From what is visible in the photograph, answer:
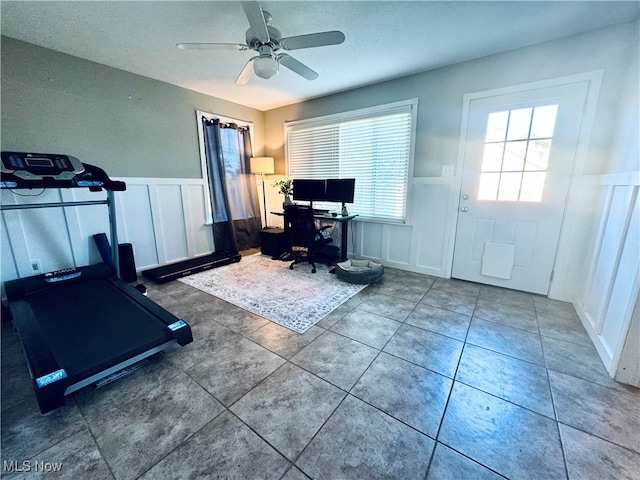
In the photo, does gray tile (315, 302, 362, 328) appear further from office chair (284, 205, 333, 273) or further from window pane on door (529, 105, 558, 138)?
window pane on door (529, 105, 558, 138)

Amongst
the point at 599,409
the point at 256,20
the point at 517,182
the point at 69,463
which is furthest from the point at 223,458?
the point at 517,182

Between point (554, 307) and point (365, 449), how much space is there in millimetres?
2582

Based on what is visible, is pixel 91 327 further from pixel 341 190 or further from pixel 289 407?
pixel 341 190

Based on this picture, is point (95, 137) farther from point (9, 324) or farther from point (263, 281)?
point (263, 281)

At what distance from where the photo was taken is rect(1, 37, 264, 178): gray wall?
2.50m

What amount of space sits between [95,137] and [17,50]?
0.87 metres

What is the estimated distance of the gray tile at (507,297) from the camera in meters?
2.66

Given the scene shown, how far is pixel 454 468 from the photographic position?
45.4 inches

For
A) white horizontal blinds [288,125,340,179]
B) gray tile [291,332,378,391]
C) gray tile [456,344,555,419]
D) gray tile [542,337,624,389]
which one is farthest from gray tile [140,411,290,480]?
white horizontal blinds [288,125,340,179]

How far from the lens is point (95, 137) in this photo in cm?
299

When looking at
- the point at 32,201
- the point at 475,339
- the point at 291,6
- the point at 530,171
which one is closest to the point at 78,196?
the point at 32,201

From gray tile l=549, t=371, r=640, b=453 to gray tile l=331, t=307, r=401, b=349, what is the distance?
1068mm

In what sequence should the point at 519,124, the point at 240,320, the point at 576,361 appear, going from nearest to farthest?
the point at 576,361 < the point at 240,320 < the point at 519,124

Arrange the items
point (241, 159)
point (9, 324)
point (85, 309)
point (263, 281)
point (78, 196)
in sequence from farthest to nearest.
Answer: point (241, 159), point (263, 281), point (78, 196), point (9, 324), point (85, 309)
